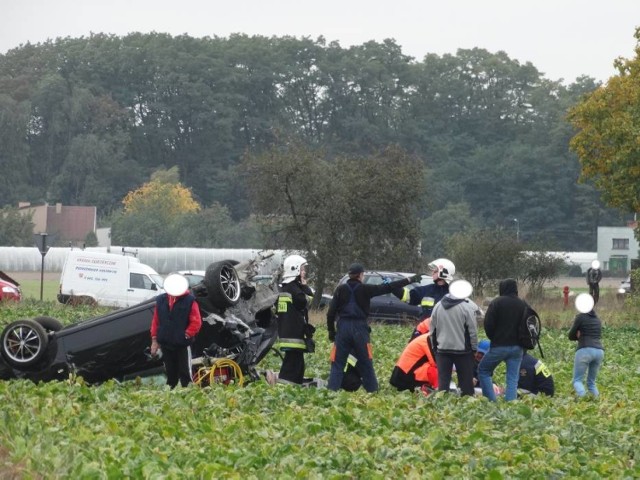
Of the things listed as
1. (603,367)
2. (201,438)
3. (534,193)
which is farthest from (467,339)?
(534,193)

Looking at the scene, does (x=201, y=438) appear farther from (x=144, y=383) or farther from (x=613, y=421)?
(x=144, y=383)

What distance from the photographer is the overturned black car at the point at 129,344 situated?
17.8m

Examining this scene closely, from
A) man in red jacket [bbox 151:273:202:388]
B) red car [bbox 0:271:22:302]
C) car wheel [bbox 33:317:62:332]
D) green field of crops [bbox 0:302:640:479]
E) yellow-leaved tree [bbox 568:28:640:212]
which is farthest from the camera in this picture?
yellow-leaved tree [bbox 568:28:640:212]

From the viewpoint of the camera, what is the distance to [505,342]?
17250 mm

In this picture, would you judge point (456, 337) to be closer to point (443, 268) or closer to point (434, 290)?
point (443, 268)

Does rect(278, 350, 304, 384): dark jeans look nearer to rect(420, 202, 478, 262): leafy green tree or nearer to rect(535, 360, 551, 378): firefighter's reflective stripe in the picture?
rect(535, 360, 551, 378): firefighter's reflective stripe

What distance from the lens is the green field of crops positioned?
10703 millimetres

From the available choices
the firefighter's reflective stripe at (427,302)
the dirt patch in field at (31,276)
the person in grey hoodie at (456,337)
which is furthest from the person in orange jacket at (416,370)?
the dirt patch in field at (31,276)

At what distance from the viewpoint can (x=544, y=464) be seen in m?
11.3

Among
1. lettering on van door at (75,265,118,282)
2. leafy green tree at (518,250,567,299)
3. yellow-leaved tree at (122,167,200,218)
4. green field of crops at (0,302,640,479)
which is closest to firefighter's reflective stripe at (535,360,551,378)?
green field of crops at (0,302,640,479)

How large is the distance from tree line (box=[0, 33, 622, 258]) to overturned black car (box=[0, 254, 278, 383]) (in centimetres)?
9618

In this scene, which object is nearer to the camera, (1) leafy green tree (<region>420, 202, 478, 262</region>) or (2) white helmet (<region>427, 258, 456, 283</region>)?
(2) white helmet (<region>427, 258, 456, 283</region>)

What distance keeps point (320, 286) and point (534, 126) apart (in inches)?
3851

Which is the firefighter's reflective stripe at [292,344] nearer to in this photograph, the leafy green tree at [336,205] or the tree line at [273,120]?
the leafy green tree at [336,205]
